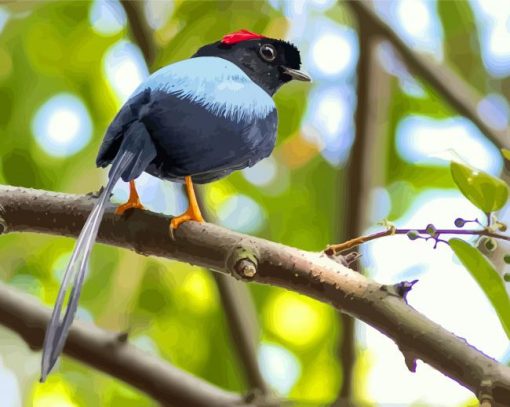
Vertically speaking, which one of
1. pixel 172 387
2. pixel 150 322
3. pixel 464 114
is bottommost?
pixel 150 322

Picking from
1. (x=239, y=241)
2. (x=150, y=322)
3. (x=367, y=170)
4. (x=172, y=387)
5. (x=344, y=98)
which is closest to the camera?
(x=239, y=241)

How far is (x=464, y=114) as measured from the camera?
2.29 meters

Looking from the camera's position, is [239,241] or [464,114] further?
[464,114]

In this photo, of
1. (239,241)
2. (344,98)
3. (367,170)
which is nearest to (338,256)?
(239,241)

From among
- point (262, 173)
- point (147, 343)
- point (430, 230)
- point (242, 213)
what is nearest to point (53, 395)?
point (147, 343)

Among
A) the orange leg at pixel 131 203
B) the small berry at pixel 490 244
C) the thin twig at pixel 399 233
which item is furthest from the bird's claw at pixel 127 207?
the small berry at pixel 490 244

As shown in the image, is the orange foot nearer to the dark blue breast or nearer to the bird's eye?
the dark blue breast

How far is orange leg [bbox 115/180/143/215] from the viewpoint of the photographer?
1.18 meters

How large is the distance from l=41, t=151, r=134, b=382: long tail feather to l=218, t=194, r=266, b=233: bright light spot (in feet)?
4.54

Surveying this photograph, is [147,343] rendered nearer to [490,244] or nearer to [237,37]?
[237,37]

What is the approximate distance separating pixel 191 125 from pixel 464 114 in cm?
130

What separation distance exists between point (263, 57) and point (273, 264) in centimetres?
49

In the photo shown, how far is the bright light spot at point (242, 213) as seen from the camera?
2535 millimetres

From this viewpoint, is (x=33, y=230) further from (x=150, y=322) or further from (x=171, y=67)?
(x=150, y=322)
